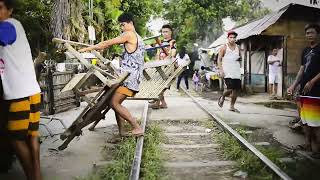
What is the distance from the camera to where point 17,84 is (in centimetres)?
373

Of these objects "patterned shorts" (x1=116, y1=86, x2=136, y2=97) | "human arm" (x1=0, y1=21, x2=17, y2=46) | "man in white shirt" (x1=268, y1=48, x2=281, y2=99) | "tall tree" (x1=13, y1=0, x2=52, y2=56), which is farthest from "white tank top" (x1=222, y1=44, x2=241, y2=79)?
"tall tree" (x1=13, y1=0, x2=52, y2=56)

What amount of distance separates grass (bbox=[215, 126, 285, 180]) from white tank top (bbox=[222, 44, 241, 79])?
347 cm

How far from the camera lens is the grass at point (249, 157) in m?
4.62

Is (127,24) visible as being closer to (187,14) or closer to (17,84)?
(17,84)

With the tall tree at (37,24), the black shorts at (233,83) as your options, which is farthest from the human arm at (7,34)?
the tall tree at (37,24)

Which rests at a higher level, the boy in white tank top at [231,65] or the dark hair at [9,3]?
the dark hair at [9,3]

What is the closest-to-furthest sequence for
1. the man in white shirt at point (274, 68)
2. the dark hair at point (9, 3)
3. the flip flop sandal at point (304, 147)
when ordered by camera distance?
the dark hair at point (9, 3) < the flip flop sandal at point (304, 147) < the man in white shirt at point (274, 68)

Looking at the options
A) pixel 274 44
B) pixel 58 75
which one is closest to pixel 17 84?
pixel 58 75

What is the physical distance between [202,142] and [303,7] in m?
9.70

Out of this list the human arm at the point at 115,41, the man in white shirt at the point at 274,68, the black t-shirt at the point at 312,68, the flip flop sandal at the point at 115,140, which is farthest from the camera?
the man in white shirt at the point at 274,68

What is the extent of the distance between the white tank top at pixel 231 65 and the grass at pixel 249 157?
11.4 feet

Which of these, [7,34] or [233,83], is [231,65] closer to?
[233,83]

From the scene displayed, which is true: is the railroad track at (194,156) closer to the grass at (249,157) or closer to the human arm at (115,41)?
the grass at (249,157)

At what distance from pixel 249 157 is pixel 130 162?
1.53 meters
